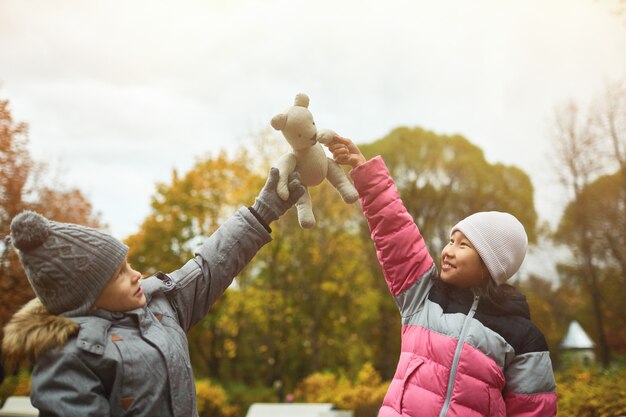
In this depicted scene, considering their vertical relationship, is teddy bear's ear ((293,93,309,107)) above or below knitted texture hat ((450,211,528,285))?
above

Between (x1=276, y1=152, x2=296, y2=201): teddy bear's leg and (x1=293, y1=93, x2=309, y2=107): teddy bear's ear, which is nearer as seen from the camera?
(x1=276, y1=152, x2=296, y2=201): teddy bear's leg

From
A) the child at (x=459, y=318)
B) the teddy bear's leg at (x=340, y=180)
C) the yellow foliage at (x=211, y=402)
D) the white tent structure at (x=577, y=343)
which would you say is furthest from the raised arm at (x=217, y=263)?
the white tent structure at (x=577, y=343)

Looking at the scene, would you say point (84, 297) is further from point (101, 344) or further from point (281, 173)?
point (281, 173)

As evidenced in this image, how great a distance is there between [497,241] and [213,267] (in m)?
1.10

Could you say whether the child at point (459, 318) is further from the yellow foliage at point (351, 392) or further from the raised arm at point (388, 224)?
the yellow foliage at point (351, 392)

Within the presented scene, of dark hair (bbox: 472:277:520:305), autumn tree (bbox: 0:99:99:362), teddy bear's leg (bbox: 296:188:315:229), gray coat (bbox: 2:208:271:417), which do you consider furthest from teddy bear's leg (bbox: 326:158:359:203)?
autumn tree (bbox: 0:99:99:362)

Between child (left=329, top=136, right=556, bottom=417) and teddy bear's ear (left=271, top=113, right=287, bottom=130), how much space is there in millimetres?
279

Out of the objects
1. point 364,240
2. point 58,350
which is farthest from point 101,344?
point 364,240

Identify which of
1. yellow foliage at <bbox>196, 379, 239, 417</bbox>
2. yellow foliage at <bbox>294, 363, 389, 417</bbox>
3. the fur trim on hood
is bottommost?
yellow foliage at <bbox>196, 379, 239, 417</bbox>

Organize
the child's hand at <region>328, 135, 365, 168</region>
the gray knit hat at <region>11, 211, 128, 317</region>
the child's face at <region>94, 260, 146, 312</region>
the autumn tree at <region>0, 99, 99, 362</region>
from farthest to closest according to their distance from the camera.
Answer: the autumn tree at <region>0, 99, 99, 362</region> < the child's hand at <region>328, 135, 365, 168</region> < the child's face at <region>94, 260, 146, 312</region> < the gray knit hat at <region>11, 211, 128, 317</region>

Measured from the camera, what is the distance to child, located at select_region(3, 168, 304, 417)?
1.58 meters

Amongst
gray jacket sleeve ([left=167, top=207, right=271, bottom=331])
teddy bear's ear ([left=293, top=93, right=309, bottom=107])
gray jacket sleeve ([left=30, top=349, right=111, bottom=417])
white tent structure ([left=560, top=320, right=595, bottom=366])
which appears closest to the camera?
gray jacket sleeve ([left=30, top=349, right=111, bottom=417])

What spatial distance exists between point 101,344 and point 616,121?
14.4 metres

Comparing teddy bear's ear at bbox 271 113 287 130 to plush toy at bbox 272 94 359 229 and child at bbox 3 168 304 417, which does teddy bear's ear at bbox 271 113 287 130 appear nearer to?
plush toy at bbox 272 94 359 229
